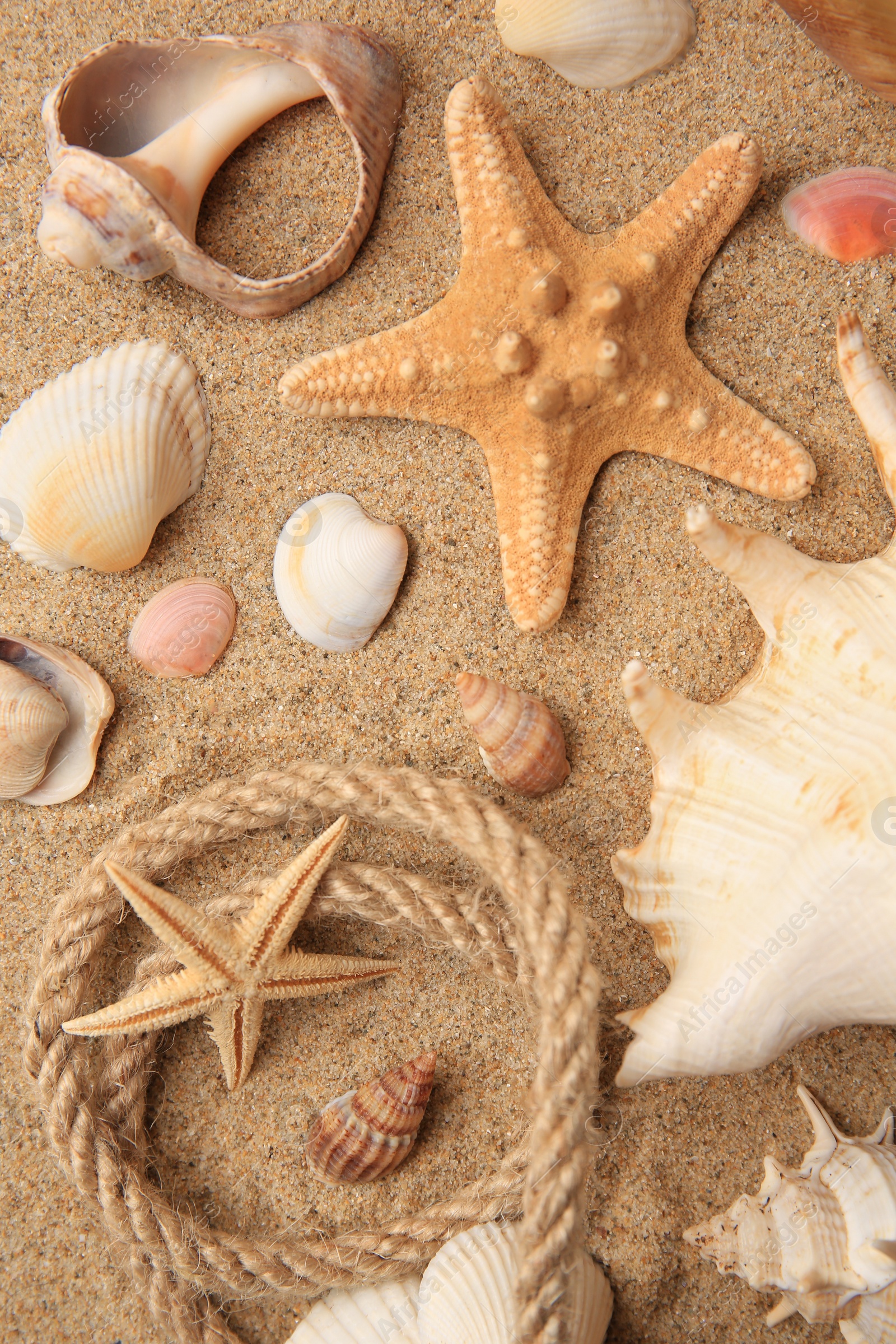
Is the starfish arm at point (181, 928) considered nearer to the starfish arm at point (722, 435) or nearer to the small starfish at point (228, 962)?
the small starfish at point (228, 962)

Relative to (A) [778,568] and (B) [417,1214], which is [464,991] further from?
(A) [778,568]

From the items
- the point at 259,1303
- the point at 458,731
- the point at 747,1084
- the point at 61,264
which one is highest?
the point at 61,264

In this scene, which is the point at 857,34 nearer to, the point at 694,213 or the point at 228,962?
the point at 694,213

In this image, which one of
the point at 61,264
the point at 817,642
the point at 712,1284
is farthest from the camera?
the point at 61,264

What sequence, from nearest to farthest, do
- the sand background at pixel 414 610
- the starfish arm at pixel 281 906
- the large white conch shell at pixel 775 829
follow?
1. the large white conch shell at pixel 775 829
2. the starfish arm at pixel 281 906
3. the sand background at pixel 414 610

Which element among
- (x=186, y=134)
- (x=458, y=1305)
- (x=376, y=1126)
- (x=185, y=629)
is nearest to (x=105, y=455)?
(x=185, y=629)

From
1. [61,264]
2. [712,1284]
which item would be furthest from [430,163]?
[712,1284]

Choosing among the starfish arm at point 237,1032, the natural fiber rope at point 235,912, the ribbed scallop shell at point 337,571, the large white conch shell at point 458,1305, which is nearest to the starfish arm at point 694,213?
the ribbed scallop shell at point 337,571

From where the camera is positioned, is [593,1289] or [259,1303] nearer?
[593,1289]
